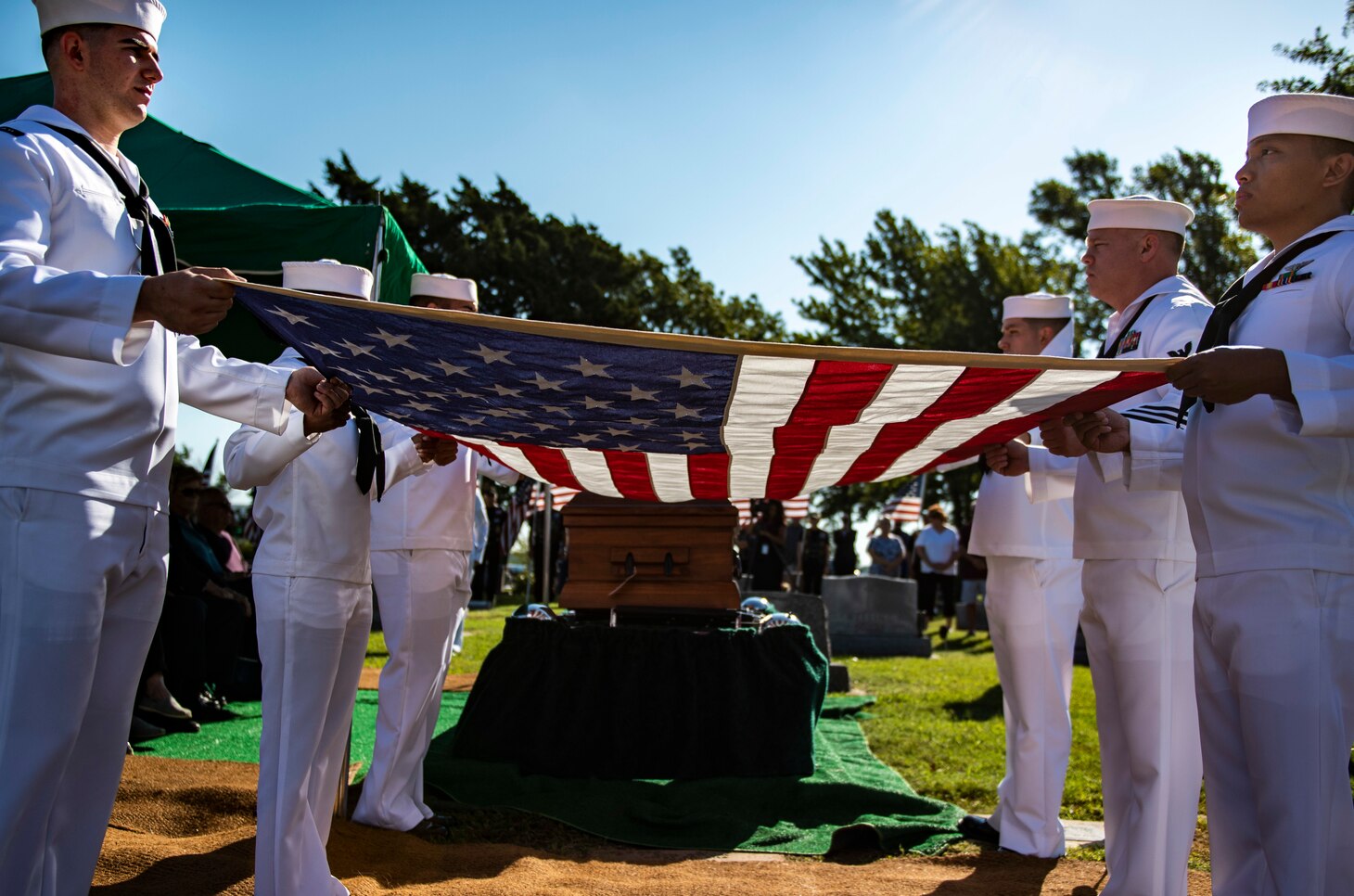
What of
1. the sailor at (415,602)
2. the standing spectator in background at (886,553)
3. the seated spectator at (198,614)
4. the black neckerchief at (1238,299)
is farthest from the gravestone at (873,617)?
the black neckerchief at (1238,299)

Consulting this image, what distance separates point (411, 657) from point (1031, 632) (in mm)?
3007

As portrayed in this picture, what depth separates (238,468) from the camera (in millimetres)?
3436

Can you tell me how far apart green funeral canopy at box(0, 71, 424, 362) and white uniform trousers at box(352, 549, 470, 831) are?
140 cm

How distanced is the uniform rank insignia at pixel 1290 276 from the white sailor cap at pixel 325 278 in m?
2.93

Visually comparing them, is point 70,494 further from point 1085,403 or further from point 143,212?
point 1085,403

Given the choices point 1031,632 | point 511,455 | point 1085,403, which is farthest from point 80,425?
point 1031,632

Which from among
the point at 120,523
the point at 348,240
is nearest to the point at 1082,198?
the point at 348,240

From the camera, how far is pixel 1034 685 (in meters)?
5.39

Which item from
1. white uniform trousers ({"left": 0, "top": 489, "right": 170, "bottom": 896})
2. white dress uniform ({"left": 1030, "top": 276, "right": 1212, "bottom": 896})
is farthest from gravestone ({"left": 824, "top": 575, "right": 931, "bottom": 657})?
white uniform trousers ({"left": 0, "top": 489, "right": 170, "bottom": 896})

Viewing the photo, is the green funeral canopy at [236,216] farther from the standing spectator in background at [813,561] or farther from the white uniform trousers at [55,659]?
the standing spectator in background at [813,561]

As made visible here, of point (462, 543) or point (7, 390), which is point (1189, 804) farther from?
point (7, 390)

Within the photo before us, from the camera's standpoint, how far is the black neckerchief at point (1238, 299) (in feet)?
9.35

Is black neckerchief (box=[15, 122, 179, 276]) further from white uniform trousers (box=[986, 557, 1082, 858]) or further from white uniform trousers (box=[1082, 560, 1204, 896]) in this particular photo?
white uniform trousers (box=[986, 557, 1082, 858])

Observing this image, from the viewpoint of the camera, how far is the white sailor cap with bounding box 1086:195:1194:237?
165 inches
